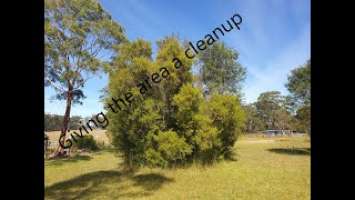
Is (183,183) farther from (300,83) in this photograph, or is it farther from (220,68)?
(220,68)

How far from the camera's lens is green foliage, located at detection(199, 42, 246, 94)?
61.0 feet

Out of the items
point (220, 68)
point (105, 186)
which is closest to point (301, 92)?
point (220, 68)

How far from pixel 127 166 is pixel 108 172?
0.74m

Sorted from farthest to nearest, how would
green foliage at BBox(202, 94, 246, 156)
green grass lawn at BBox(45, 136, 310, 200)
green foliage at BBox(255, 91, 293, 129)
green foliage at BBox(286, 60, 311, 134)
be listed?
green foliage at BBox(255, 91, 293, 129) < green foliage at BBox(286, 60, 311, 134) < green foliage at BBox(202, 94, 246, 156) < green grass lawn at BBox(45, 136, 310, 200)

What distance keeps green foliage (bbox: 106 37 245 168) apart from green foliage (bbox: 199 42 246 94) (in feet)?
23.0

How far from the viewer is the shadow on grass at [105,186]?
690 centimetres

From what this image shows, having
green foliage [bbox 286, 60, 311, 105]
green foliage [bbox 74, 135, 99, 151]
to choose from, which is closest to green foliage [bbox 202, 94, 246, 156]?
green foliage [bbox 286, 60, 311, 105]

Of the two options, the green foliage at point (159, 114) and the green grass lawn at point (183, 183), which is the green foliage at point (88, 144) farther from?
the green foliage at point (159, 114)

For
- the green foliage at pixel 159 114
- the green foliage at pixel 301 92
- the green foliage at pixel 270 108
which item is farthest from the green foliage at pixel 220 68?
the green foliage at pixel 270 108

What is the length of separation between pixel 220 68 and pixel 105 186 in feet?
45.2

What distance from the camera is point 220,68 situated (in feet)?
64.7

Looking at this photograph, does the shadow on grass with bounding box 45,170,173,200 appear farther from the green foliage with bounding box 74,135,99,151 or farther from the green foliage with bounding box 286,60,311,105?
the green foliage with bounding box 286,60,311,105
